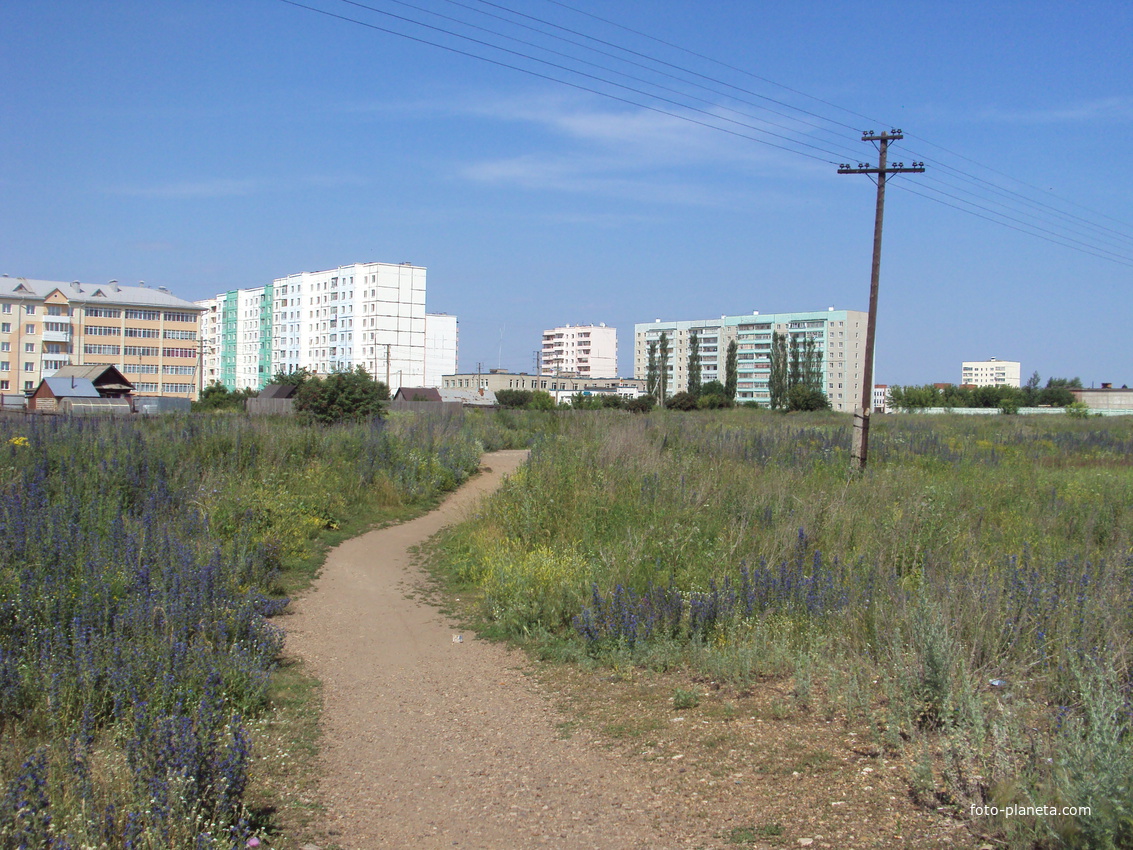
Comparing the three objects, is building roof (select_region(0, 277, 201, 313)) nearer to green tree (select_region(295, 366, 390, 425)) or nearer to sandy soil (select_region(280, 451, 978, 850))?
green tree (select_region(295, 366, 390, 425))

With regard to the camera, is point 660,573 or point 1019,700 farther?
point 660,573

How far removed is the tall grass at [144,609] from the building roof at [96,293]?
74648 millimetres

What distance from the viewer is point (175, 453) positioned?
1188cm

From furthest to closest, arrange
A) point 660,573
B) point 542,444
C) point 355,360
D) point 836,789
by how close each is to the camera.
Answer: point 355,360
point 542,444
point 660,573
point 836,789

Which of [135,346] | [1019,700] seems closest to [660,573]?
[1019,700]

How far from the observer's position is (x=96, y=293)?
259 ft

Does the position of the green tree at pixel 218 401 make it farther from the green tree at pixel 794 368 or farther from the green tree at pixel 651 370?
the green tree at pixel 651 370

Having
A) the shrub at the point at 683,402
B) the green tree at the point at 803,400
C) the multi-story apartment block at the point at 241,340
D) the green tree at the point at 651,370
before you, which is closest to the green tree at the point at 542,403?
the shrub at the point at 683,402

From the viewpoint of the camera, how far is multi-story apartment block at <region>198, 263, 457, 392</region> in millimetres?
97750

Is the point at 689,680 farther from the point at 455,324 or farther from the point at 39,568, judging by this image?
the point at 455,324

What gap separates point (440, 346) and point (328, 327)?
2262 cm

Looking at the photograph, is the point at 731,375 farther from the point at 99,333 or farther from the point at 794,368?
the point at 99,333

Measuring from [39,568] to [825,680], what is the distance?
5.86m

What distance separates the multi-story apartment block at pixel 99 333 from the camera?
244 feet
